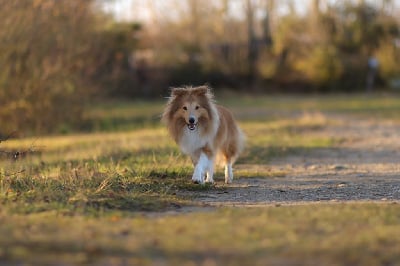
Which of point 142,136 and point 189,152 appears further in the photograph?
point 142,136

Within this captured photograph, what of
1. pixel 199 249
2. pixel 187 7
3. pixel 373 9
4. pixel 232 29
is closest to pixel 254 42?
pixel 232 29

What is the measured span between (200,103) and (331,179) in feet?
9.05

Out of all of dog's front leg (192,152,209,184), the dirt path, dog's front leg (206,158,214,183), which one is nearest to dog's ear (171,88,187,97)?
dog's front leg (192,152,209,184)

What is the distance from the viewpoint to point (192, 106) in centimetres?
1196

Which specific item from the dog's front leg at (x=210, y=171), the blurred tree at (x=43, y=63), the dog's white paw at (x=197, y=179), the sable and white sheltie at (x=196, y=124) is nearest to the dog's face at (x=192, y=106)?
the sable and white sheltie at (x=196, y=124)

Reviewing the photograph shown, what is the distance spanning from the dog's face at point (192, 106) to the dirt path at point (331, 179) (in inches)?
43.8

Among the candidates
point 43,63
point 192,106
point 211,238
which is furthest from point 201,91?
point 43,63

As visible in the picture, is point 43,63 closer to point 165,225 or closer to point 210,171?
point 210,171

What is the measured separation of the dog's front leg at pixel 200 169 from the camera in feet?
38.0

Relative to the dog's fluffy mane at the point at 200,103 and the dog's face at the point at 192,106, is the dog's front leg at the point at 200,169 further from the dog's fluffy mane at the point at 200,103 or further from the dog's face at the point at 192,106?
the dog's face at the point at 192,106

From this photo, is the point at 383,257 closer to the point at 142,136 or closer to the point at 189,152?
the point at 189,152

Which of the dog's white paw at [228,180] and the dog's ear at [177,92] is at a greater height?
the dog's ear at [177,92]

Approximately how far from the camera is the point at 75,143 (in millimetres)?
22766

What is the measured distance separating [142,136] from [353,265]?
55.6ft
